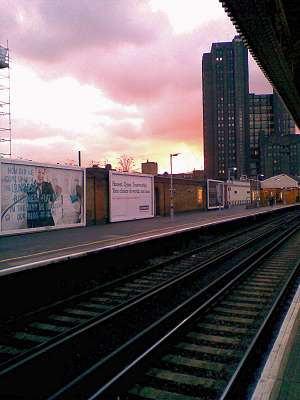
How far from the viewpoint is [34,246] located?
1897 cm

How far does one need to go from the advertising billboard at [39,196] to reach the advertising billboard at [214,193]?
103 ft

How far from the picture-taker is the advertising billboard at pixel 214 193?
58.8 meters

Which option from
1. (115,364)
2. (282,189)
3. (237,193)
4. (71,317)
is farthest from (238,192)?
(115,364)

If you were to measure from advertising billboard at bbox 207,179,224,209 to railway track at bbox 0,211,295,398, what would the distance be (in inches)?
1615

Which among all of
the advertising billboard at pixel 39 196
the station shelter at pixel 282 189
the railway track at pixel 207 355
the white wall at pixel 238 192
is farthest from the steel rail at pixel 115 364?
the station shelter at pixel 282 189

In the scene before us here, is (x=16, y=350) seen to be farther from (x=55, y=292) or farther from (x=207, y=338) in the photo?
(x=55, y=292)

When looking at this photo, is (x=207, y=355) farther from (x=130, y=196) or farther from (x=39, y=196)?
(x=130, y=196)

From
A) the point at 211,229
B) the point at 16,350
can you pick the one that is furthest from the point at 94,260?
the point at 211,229

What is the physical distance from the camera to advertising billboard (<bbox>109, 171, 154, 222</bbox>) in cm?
3505

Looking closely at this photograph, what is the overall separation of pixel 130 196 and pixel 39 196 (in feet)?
40.0

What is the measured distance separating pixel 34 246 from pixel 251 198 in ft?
236

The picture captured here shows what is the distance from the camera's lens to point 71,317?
10875mm

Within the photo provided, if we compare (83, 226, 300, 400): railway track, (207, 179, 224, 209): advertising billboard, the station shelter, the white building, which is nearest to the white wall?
the white building

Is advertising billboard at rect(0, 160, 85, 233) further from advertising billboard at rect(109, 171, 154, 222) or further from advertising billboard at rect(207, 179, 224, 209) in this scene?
advertising billboard at rect(207, 179, 224, 209)
